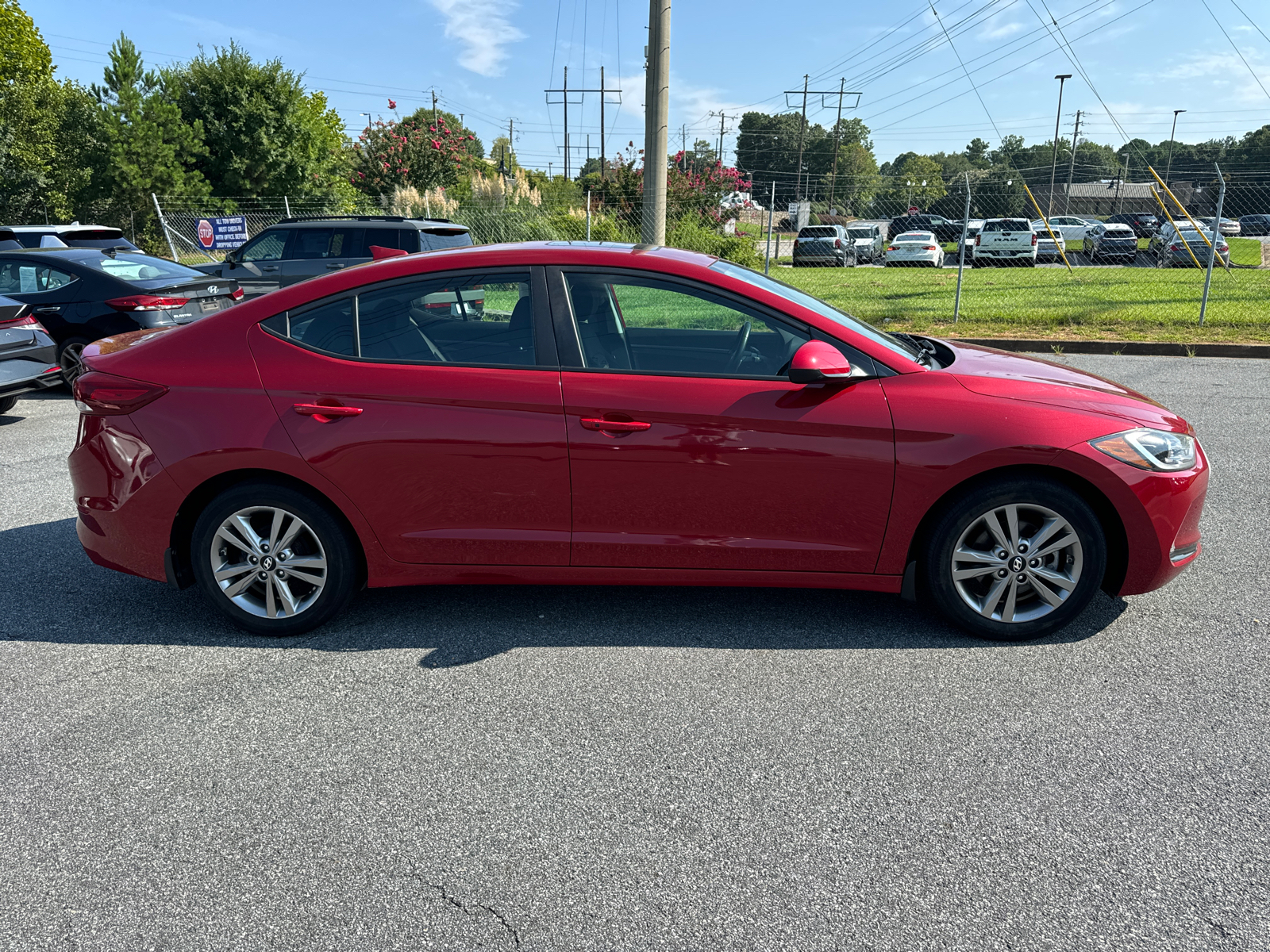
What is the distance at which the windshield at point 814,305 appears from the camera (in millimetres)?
3938

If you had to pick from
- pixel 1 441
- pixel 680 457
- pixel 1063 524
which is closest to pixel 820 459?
pixel 680 457

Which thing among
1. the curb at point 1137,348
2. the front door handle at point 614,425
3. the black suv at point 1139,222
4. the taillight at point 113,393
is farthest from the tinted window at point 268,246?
the black suv at point 1139,222

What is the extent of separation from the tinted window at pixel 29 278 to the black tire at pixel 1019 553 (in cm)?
901

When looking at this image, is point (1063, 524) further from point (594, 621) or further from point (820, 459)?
point (594, 621)

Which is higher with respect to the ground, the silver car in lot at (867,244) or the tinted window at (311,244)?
the silver car in lot at (867,244)

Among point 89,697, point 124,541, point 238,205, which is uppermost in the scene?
point 238,205

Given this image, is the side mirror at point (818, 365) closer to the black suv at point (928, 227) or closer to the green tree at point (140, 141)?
the green tree at point (140, 141)

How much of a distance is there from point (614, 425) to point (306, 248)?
1114 cm

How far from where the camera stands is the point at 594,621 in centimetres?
412

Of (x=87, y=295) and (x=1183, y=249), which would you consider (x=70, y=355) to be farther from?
(x=1183, y=249)

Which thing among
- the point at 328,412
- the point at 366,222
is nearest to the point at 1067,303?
the point at 366,222

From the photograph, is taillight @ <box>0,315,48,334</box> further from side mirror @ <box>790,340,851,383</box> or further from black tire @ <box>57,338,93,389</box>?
side mirror @ <box>790,340,851,383</box>

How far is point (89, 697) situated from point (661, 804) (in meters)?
2.22

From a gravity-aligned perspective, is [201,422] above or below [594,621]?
above
